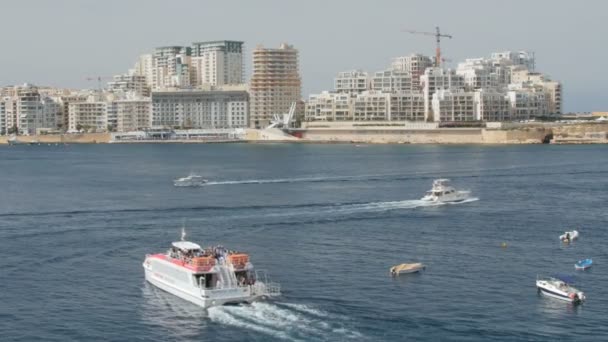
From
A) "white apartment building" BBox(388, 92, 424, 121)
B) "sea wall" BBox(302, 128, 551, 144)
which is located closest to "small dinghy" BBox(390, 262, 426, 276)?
"sea wall" BBox(302, 128, 551, 144)

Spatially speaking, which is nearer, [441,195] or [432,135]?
[441,195]

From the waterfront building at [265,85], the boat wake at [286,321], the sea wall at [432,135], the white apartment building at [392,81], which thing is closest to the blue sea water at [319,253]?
the boat wake at [286,321]

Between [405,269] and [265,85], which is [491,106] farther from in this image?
[405,269]

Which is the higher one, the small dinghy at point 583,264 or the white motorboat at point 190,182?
the white motorboat at point 190,182

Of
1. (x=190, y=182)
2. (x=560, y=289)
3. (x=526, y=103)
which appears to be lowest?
(x=560, y=289)

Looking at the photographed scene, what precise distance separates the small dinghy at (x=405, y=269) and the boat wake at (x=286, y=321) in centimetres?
630

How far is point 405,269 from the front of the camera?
3669 centimetres

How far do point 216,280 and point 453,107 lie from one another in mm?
136048

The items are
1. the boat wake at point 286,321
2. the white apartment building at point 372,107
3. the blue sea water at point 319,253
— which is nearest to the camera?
the boat wake at point 286,321

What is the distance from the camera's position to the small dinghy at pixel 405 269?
3656cm

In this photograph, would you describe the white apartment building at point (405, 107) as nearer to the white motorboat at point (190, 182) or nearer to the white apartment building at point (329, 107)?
the white apartment building at point (329, 107)

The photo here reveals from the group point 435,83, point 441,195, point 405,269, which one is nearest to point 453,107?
point 435,83

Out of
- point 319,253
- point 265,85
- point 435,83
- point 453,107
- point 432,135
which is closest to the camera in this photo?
point 319,253

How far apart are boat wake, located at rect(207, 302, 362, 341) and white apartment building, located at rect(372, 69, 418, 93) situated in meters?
156
